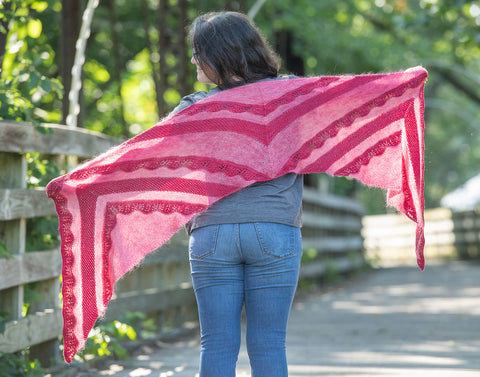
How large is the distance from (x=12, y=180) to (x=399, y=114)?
191 centimetres

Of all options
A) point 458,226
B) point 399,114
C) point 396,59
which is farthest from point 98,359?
point 458,226

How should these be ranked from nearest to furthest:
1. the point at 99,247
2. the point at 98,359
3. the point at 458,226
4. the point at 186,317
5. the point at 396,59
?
the point at 99,247
the point at 98,359
the point at 186,317
the point at 396,59
the point at 458,226

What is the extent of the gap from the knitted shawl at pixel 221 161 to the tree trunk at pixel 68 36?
149 inches

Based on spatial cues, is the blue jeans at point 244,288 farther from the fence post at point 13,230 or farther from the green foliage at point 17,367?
the fence post at point 13,230

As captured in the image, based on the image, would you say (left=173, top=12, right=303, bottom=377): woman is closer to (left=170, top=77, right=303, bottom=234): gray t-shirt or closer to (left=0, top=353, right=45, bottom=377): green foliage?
(left=170, top=77, right=303, bottom=234): gray t-shirt

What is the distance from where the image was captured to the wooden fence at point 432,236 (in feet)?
67.1

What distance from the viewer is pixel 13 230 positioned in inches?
154

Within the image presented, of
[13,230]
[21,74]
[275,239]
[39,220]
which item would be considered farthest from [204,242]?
[21,74]

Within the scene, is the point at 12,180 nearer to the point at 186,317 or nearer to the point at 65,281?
the point at 65,281

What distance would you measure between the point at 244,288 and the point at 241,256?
0.47ft

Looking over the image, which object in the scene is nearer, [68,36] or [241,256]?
[241,256]

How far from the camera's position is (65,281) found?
3.17 m

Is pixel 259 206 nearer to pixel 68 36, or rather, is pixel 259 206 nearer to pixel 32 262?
pixel 32 262

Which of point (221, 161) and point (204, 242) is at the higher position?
point (221, 161)
